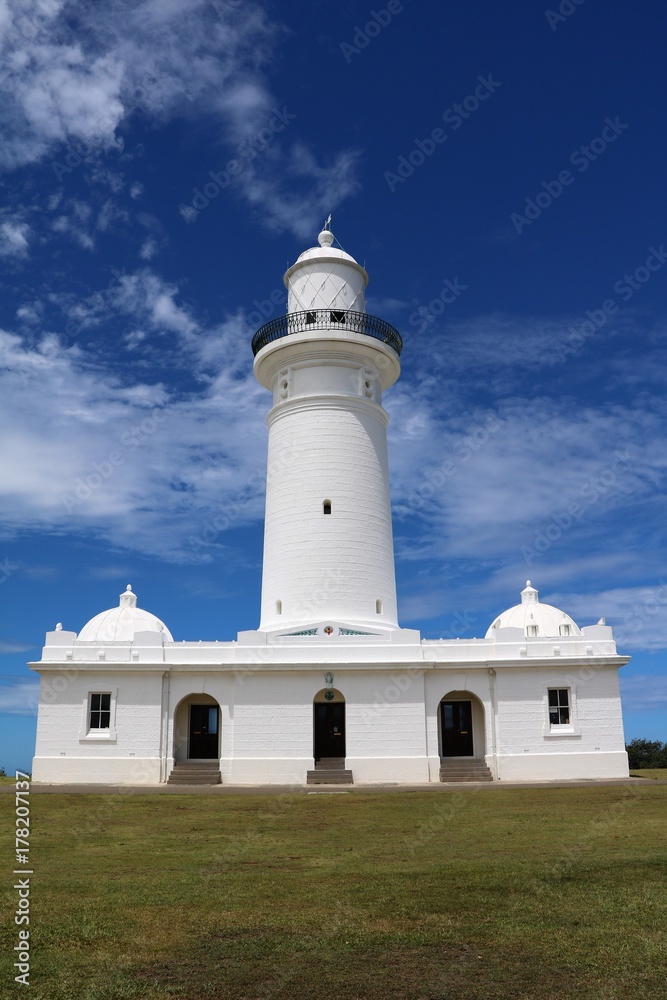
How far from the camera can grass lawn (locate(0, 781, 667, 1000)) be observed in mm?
6918

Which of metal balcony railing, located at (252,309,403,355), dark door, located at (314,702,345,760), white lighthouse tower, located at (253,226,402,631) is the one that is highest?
metal balcony railing, located at (252,309,403,355)

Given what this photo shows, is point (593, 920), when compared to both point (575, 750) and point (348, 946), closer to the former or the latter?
point (348, 946)

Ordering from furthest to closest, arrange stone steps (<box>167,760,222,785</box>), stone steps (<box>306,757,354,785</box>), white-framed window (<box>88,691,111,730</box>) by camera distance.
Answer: white-framed window (<box>88,691,111,730</box>)
stone steps (<box>167,760,222,785</box>)
stone steps (<box>306,757,354,785</box>)

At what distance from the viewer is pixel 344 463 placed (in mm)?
31000

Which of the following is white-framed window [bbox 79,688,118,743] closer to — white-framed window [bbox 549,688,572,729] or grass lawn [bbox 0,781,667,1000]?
grass lawn [bbox 0,781,667,1000]

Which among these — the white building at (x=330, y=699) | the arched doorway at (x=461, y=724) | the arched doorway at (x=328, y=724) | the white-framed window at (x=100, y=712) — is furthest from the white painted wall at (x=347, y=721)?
the arched doorway at (x=461, y=724)

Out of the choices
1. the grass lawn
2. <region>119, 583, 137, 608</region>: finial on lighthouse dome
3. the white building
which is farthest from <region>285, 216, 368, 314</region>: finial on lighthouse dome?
the grass lawn

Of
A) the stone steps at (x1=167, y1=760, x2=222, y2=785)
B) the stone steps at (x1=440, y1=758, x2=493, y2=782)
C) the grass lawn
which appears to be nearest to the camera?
the grass lawn

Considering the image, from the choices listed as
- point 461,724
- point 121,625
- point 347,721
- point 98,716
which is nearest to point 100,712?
point 98,716

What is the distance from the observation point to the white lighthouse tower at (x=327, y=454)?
29797mm

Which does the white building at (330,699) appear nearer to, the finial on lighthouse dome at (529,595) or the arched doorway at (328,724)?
the arched doorway at (328,724)

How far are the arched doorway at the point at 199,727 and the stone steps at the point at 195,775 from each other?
2211 millimetres

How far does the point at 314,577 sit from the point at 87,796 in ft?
35.1

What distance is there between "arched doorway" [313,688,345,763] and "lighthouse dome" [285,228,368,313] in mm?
14284
